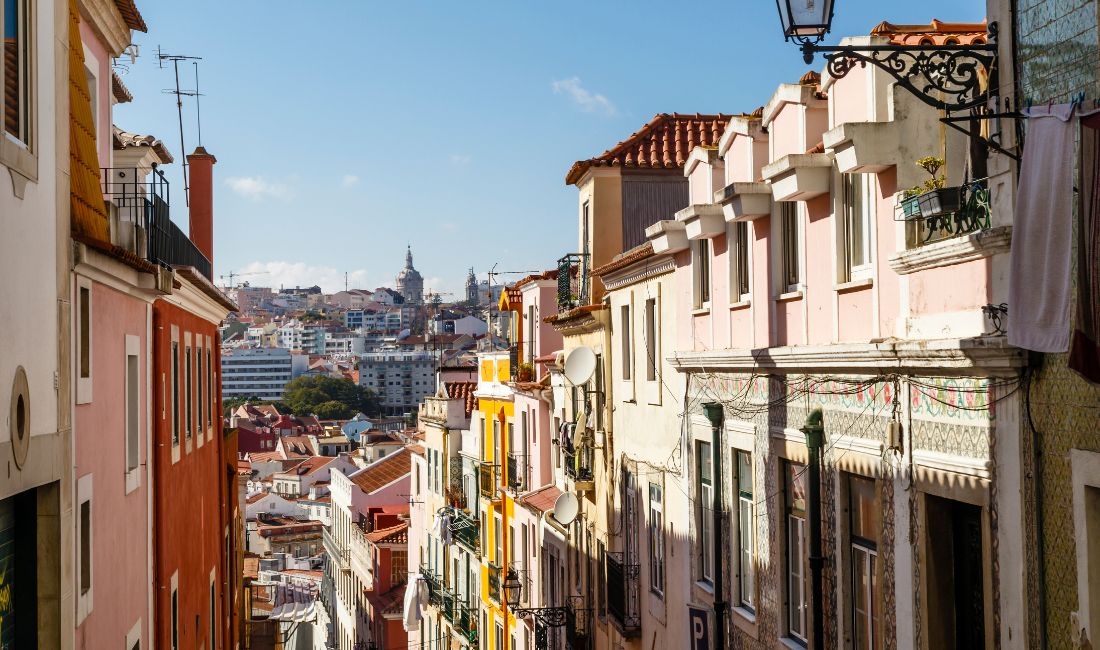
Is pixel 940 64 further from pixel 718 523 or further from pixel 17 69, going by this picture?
pixel 718 523

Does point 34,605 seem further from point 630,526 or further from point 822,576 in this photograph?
point 630,526

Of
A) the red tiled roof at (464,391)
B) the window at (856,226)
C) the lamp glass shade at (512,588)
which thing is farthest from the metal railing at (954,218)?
the red tiled roof at (464,391)

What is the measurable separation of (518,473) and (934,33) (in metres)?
23.6

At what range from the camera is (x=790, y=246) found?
536 inches

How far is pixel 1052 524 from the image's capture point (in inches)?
317

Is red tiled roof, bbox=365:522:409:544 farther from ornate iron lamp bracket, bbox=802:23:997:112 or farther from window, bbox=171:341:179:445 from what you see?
ornate iron lamp bracket, bbox=802:23:997:112

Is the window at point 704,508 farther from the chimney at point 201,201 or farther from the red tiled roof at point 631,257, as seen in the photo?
the chimney at point 201,201

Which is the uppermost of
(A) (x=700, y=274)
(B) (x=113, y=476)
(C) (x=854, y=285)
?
(A) (x=700, y=274)

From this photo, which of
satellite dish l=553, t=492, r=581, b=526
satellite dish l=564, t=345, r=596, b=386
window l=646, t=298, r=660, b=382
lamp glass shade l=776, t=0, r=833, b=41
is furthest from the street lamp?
satellite dish l=553, t=492, r=581, b=526

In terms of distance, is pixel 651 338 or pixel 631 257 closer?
pixel 651 338

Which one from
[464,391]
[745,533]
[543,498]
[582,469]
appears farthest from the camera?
[464,391]

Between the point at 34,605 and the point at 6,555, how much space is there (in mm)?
761

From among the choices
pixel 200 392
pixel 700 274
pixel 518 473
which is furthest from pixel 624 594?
pixel 518 473

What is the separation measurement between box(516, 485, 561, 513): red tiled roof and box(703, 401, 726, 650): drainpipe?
37.5ft
